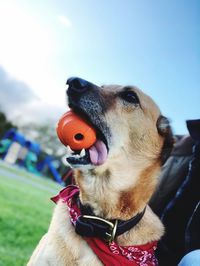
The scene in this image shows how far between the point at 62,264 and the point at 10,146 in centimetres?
4177

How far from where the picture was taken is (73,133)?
135 inches

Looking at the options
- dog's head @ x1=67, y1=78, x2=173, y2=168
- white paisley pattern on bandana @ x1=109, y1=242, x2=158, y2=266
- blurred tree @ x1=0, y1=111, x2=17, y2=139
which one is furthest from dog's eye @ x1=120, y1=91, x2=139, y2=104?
blurred tree @ x1=0, y1=111, x2=17, y2=139

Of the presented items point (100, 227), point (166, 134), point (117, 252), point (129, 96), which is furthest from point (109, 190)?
point (129, 96)

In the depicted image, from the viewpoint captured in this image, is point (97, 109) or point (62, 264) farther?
point (97, 109)

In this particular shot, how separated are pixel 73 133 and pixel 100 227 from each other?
824mm

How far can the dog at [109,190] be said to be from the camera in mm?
3580

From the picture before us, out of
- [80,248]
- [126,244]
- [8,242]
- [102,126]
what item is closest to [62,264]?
[80,248]

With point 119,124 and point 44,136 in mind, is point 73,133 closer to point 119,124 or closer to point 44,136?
point 119,124

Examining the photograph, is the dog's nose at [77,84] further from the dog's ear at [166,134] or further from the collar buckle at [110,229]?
the collar buckle at [110,229]

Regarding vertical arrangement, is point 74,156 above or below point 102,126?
below

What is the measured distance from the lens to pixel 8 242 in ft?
21.5

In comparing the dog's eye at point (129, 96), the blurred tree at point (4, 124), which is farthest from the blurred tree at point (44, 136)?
the dog's eye at point (129, 96)

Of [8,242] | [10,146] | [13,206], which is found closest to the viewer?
[8,242]

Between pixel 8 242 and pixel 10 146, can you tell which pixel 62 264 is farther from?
pixel 10 146
